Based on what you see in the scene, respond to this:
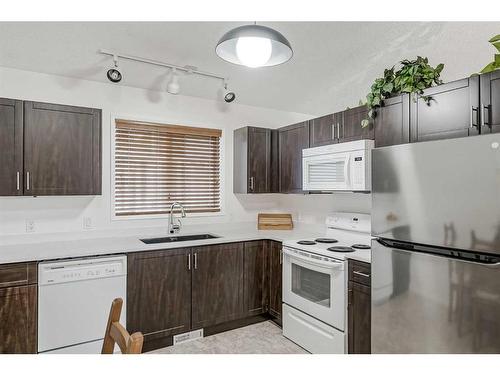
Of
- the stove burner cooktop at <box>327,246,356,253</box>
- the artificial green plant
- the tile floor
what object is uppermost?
the artificial green plant

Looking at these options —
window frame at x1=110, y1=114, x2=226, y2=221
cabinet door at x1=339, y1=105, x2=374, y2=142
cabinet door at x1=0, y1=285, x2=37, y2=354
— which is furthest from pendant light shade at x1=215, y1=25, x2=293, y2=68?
cabinet door at x1=0, y1=285, x2=37, y2=354

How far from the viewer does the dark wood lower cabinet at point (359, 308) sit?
2.28 meters

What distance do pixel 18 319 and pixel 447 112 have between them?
3.14m

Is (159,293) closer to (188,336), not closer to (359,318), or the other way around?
(188,336)

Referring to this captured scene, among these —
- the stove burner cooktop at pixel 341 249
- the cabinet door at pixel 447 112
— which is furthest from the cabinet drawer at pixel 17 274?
the cabinet door at pixel 447 112

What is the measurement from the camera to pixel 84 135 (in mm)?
2703

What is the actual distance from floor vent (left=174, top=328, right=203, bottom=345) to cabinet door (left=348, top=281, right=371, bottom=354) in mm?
1342

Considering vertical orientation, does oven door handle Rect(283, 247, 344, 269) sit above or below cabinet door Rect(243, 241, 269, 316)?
above

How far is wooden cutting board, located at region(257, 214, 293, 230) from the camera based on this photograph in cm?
390

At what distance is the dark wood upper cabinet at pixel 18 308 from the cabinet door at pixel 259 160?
2.17m

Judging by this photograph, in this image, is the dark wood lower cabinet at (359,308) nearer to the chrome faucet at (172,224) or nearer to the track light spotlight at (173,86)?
the chrome faucet at (172,224)

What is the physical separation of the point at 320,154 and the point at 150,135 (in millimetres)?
1746

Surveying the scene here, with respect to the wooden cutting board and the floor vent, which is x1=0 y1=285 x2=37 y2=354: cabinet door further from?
the wooden cutting board

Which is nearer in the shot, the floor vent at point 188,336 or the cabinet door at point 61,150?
the cabinet door at point 61,150
